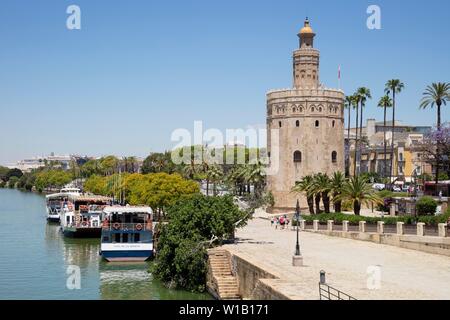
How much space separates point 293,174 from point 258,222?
848 centimetres

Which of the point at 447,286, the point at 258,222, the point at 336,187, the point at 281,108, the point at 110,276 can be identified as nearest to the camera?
the point at 447,286

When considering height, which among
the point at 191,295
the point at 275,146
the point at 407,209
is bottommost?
the point at 191,295

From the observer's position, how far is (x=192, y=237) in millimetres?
36094

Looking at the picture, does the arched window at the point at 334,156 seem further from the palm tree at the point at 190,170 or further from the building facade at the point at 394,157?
the palm tree at the point at 190,170

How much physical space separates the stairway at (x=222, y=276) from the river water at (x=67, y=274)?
112 cm

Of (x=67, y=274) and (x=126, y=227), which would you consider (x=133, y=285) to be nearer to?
(x=67, y=274)

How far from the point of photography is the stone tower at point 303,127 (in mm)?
66000

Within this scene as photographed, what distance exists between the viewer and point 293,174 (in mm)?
66750

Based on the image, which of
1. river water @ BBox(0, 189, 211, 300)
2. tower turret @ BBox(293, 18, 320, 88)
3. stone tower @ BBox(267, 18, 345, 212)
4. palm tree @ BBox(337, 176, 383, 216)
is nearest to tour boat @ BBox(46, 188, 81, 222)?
river water @ BBox(0, 189, 211, 300)

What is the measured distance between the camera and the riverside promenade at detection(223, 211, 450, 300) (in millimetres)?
23781

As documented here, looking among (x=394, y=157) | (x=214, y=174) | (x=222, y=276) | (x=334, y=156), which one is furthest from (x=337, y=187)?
(x=394, y=157)

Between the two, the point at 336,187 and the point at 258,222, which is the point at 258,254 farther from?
the point at 258,222

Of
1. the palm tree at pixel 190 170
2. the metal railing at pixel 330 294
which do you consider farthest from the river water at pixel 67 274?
the palm tree at pixel 190 170

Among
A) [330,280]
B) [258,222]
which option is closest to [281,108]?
[258,222]
